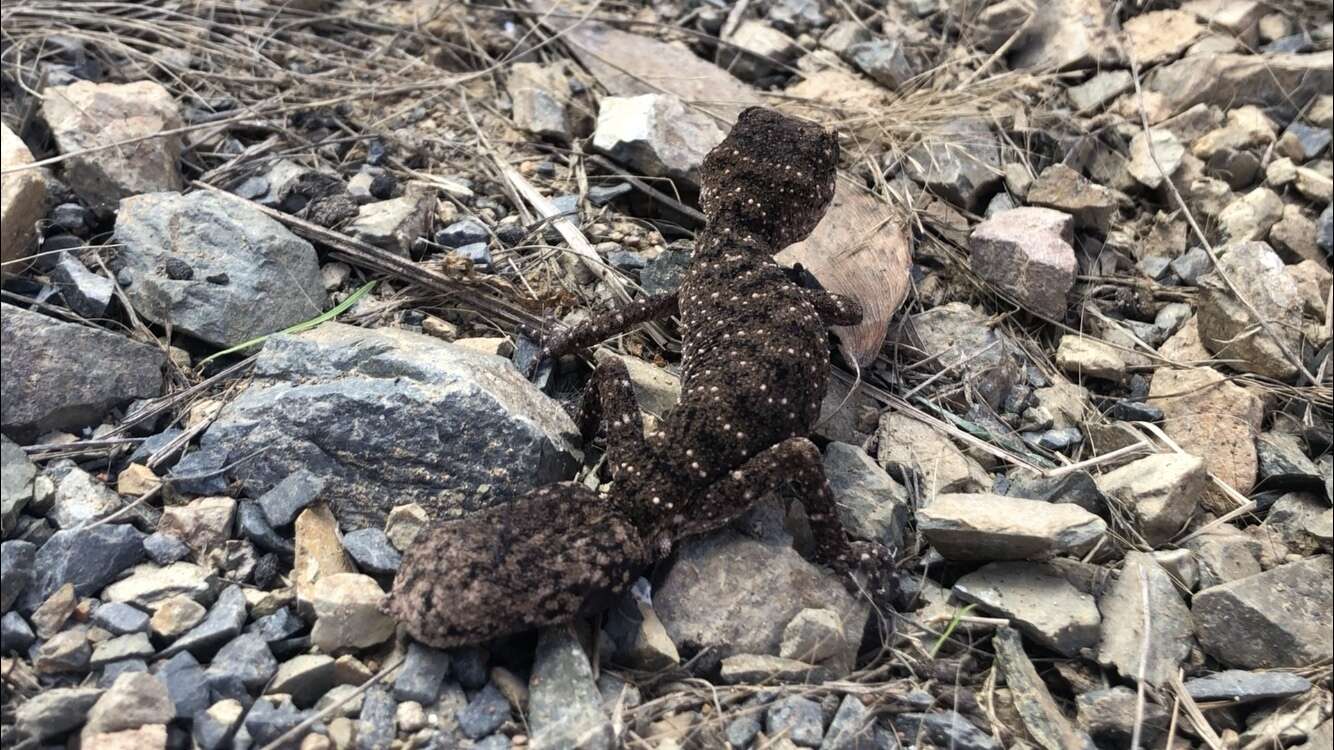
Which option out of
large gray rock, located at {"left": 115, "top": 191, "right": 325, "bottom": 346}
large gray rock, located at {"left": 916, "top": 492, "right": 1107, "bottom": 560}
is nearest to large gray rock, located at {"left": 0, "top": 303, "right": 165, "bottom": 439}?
large gray rock, located at {"left": 115, "top": 191, "right": 325, "bottom": 346}

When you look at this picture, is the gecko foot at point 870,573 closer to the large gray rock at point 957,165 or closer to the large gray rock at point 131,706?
the large gray rock at point 131,706

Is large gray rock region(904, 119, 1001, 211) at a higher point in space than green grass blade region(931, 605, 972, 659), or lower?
higher

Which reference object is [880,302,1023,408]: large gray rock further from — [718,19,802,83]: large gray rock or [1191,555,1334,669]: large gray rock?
[718,19,802,83]: large gray rock

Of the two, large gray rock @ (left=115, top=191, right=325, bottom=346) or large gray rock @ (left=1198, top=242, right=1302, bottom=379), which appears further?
large gray rock @ (left=1198, top=242, right=1302, bottom=379)

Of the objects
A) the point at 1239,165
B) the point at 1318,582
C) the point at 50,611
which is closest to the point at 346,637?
the point at 50,611

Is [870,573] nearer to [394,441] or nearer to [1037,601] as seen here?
Result: [1037,601]

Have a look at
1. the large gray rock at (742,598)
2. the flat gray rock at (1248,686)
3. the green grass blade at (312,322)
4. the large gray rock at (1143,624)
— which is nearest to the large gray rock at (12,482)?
the green grass blade at (312,322)

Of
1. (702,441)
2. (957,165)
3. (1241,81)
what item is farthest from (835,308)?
(1241,81)
